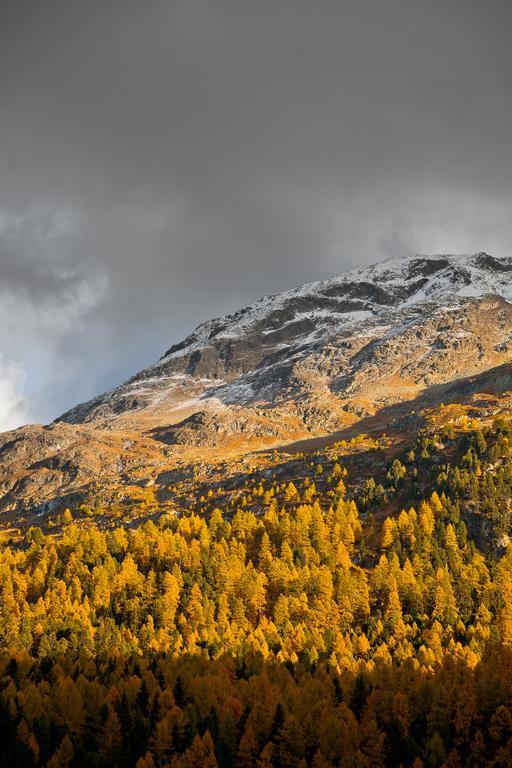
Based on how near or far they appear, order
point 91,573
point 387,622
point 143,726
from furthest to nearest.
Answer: point 91,573 < point 387,622 < point 143,726

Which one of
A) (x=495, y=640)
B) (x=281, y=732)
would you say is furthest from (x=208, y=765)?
(x=495, y=640)

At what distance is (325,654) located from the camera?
102188 millimetres

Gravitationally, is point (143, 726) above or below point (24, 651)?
below

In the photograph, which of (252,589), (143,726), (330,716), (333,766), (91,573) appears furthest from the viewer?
(91,573)

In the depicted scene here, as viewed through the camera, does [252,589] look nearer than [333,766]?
No

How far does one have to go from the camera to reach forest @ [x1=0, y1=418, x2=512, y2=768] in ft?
231

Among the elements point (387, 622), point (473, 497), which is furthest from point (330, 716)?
point (473, 497)

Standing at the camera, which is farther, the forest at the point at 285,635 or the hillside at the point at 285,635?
the forest at the point at 285,635

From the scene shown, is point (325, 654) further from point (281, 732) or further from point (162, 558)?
point (162, 558)

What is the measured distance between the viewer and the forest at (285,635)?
70.4 metres

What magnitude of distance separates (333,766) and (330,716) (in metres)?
6.29

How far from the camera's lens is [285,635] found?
10900cm

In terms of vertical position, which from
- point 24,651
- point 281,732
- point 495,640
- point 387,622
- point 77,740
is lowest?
point 495,640

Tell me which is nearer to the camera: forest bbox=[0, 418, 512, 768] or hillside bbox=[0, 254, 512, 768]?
hillside bbox=[0, 254, 512, 768]
